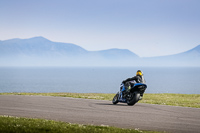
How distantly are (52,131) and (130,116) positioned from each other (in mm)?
5200

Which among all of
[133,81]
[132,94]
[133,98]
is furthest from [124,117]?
[133,81]

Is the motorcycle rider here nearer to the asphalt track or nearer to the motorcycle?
the motorcycle

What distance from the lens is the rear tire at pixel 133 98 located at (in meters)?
18.9

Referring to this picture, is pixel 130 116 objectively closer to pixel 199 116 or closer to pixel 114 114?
pixel 114 114

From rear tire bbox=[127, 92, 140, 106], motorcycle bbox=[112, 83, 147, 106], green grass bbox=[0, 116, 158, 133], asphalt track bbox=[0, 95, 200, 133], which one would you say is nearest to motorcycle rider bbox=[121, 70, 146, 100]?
motorcycle bbox=[112, 83, 147, 106]

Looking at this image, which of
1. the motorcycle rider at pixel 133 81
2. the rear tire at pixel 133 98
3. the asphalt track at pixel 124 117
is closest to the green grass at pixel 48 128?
the asphalt track at pixel 124 117

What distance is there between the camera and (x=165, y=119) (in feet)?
46.9

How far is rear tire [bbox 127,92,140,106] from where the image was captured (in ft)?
61.9

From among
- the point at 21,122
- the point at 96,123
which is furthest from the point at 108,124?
the point at 21,122

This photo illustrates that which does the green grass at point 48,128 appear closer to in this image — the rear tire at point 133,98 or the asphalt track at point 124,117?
the asphalt track at point 124,117

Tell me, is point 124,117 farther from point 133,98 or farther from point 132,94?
point 132,94

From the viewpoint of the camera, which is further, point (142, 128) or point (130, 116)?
point (130, 116)

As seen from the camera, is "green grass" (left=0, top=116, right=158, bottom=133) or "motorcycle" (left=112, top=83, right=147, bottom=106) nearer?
"green grass" (left=0, top=116, right=158, bottom=133)

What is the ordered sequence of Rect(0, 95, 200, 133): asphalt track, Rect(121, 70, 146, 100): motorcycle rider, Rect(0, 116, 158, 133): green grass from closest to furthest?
Rect(0, 116, 158, 133): green grass → Rect(0, 95, 200, 133): asphalt track → Rect(121, 70, 146, 100): motorcycle rider
